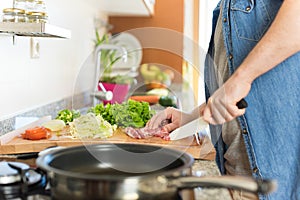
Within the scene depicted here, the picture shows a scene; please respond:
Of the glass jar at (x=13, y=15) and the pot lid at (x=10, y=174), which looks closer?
the pot lid at (x=10, y=174)

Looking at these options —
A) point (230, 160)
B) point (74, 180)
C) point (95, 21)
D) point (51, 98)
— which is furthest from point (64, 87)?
point (74, 180)

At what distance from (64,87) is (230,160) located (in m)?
1.19

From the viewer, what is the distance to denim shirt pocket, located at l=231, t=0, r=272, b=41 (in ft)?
3.60

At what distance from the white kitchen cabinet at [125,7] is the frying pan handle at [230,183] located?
212 centimetres

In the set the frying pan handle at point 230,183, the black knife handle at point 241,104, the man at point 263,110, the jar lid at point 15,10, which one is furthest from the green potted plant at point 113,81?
the frying pan handle at point 230,183

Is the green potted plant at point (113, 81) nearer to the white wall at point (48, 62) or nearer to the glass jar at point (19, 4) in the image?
the white wall at point (48, 62)

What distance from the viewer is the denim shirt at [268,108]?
1076mm

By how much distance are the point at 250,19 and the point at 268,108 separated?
23 centimetres

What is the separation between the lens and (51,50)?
192 centimetres

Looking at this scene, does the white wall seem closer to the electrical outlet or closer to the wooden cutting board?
the electrical outlet

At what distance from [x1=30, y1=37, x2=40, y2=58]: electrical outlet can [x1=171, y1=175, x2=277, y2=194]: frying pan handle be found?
116 cm

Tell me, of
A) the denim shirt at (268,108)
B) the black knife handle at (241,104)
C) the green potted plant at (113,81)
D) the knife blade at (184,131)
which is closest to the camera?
the black knife handle at (241,104)

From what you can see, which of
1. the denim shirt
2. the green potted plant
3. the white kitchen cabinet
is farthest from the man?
the white kitchen cabinet

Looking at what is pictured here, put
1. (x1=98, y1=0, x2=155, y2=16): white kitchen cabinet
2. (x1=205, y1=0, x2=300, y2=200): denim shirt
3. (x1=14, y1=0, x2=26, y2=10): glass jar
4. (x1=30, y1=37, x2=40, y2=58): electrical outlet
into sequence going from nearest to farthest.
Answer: (x1=205, y1=0, x2=300, y2=200): denim shirt
(x1=14, y1=0, x2=26, y2=10): glass jar
(x1=30, y1=37, x2=40, y2=58): electrical outlet
(x1=98, y1=0, x2=155, y2=16): white kitchen cabinet
